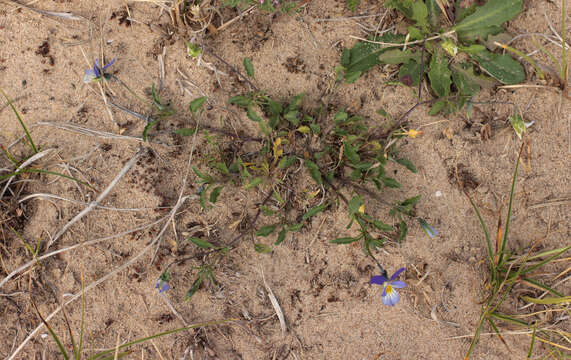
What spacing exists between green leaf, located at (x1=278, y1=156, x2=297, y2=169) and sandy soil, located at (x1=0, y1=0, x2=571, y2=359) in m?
0.26

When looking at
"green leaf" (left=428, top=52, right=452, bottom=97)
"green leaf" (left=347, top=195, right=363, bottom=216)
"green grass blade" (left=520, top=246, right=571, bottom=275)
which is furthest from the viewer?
"green leaf" (left=428, top=52, right=452, bottom=97)

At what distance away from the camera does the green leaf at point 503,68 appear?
246 centimetres

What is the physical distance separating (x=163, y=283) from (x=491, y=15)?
93.5 inches

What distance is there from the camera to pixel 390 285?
7.74 feet

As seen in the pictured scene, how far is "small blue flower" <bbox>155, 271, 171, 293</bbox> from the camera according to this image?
90.4 inches

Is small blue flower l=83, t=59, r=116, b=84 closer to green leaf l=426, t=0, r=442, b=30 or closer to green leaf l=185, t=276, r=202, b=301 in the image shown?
A: green leaf l=185, t=276, r=202, b=301

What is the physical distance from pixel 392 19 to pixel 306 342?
1.98 meters

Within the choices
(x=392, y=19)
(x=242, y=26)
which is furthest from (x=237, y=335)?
(x=392, y=19)

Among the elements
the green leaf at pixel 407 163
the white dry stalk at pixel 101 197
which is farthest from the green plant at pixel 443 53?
the white dry stalk at pixel 101 197

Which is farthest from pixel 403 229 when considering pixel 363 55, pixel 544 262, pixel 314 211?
pixel 363 55

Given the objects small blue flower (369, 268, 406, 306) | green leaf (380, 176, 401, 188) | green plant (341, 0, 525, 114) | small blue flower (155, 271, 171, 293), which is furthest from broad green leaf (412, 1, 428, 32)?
small blue flower (155, 271, 171, 293)

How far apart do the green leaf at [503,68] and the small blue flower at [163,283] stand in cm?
214

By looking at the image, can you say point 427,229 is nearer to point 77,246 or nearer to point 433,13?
point 433,13

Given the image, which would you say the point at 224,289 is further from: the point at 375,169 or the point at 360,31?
the point at 360,31
